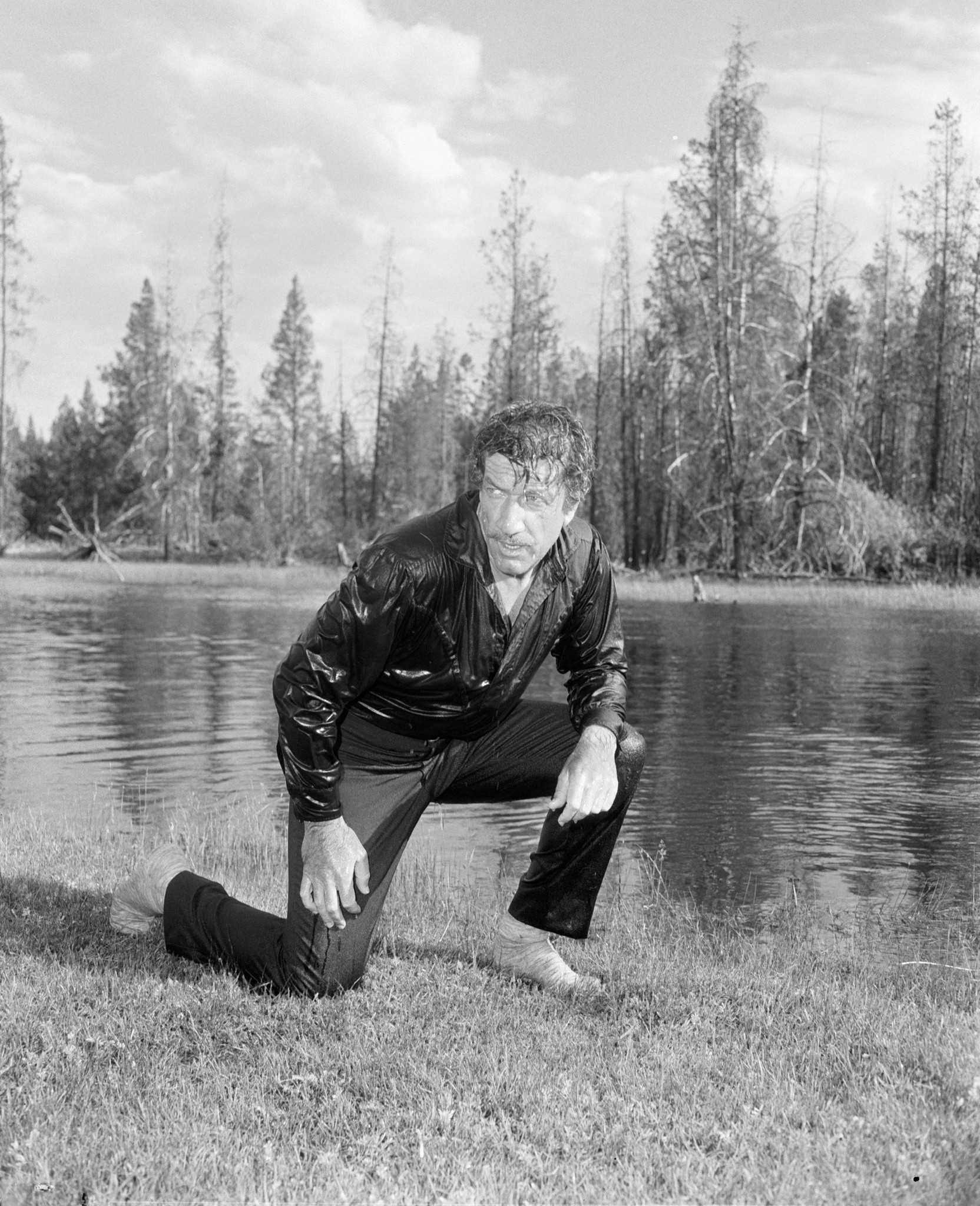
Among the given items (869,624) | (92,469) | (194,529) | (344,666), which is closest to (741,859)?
(344,666)

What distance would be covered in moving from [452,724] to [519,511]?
862 mm

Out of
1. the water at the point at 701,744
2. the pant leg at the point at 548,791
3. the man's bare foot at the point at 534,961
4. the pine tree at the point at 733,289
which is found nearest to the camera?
the man's bare foot at the point at 534,961

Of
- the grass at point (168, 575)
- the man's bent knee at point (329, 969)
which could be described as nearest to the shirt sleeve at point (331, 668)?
the man's bent knee at point (329, 969)

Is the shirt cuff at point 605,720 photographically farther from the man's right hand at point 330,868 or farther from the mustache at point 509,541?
the man's right hand at point 330,868

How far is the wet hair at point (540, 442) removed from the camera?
13.4 feet

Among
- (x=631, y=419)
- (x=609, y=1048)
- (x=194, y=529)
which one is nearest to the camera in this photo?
(x=609, y=1048)

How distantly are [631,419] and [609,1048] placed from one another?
4890 centimetres

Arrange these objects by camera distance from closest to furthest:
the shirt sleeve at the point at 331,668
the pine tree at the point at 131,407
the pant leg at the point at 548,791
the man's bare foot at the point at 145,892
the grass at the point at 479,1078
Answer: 1. the grass at the point at 479,1078
2. the shirt sleeve at the point at 331,668
3. the pant leg at the point at 548,791
4. the man's bare foot at the point at 145,892
5. the pine tree at the point at 131,407

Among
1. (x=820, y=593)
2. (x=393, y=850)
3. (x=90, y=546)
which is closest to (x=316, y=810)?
(x=393, y=850)

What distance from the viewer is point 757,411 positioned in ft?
127

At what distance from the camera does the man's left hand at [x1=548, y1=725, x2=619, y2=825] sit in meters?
4.16

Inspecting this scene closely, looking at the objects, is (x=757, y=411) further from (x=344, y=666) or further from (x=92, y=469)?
(x=92, y=469)

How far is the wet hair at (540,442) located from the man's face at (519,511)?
0.07ft

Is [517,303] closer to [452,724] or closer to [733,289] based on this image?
[733,289]
